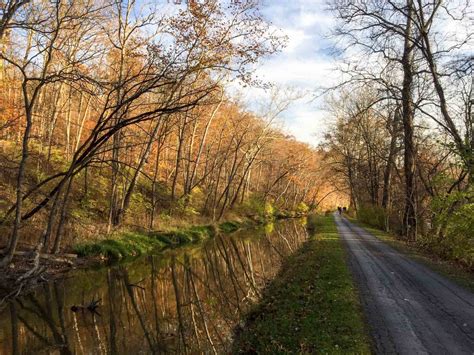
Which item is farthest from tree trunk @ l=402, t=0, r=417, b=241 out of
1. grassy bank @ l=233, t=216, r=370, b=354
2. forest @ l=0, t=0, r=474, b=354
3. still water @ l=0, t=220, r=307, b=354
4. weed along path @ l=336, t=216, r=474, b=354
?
grassy bank @ l=233, t=216, r=370, b=354

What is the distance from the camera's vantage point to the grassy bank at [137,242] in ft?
52.1

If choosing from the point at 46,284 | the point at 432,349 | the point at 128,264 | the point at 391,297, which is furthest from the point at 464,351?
the point at 128,264

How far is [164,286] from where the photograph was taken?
1270 centimetres

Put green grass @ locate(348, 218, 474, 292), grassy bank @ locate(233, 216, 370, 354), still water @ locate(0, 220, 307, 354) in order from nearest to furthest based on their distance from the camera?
grassy bank @ locate(233, 216, 370, 354), still water @ locate(0, 220, 307, 354), green grass @ locate(348, 218, 474, 292)

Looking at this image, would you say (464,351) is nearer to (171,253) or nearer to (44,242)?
(44,242)

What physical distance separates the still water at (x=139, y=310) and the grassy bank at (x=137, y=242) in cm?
126

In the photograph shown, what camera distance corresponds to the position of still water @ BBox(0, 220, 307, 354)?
25.4 feet

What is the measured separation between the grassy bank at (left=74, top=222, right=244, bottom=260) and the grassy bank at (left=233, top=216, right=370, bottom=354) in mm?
7971

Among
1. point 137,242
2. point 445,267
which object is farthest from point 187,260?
point 445,267

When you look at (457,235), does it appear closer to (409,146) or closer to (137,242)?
(409,146)

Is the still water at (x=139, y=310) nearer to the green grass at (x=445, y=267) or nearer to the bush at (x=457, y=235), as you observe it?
Answer: the green grass at (x=445, y=267)

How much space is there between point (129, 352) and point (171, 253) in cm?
1186

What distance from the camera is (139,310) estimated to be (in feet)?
32.9

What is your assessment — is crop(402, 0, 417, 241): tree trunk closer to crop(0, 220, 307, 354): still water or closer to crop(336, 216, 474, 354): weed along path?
crop(336, 216, 474, 354): weed along path
